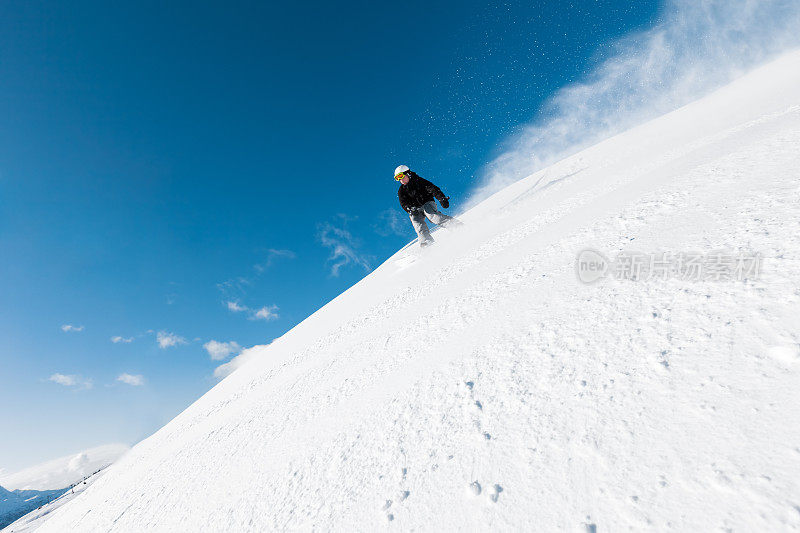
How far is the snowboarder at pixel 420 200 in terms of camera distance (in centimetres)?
916

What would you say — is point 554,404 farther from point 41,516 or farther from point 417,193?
point 41,516

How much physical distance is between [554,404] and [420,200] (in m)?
7.83

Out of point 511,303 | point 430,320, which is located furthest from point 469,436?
point 430,320

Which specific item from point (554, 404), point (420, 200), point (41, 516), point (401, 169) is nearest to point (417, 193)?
point (420, 200)

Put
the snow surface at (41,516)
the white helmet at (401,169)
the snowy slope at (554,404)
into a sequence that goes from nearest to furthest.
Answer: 1. the snowy slope at (554,404)
2. the white helmet at (401,169)
3. the snow surface at (41,516)

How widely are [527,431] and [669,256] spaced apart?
2.17m

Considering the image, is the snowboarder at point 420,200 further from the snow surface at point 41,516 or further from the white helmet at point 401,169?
the snow surface at point 41,516

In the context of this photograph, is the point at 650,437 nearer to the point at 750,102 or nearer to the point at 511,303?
the point at 511,303

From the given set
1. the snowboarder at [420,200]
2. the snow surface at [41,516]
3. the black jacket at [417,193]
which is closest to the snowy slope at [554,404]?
the snowboarder at [420,200]

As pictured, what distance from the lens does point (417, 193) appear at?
9.28 meters

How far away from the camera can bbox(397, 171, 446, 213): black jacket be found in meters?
9.19

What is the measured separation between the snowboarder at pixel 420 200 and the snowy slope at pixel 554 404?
4.24 metres

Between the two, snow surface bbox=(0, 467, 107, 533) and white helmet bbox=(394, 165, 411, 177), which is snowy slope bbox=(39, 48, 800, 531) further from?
snow surface bbox=(0, 467, 107, 533)

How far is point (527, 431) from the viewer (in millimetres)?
1897
